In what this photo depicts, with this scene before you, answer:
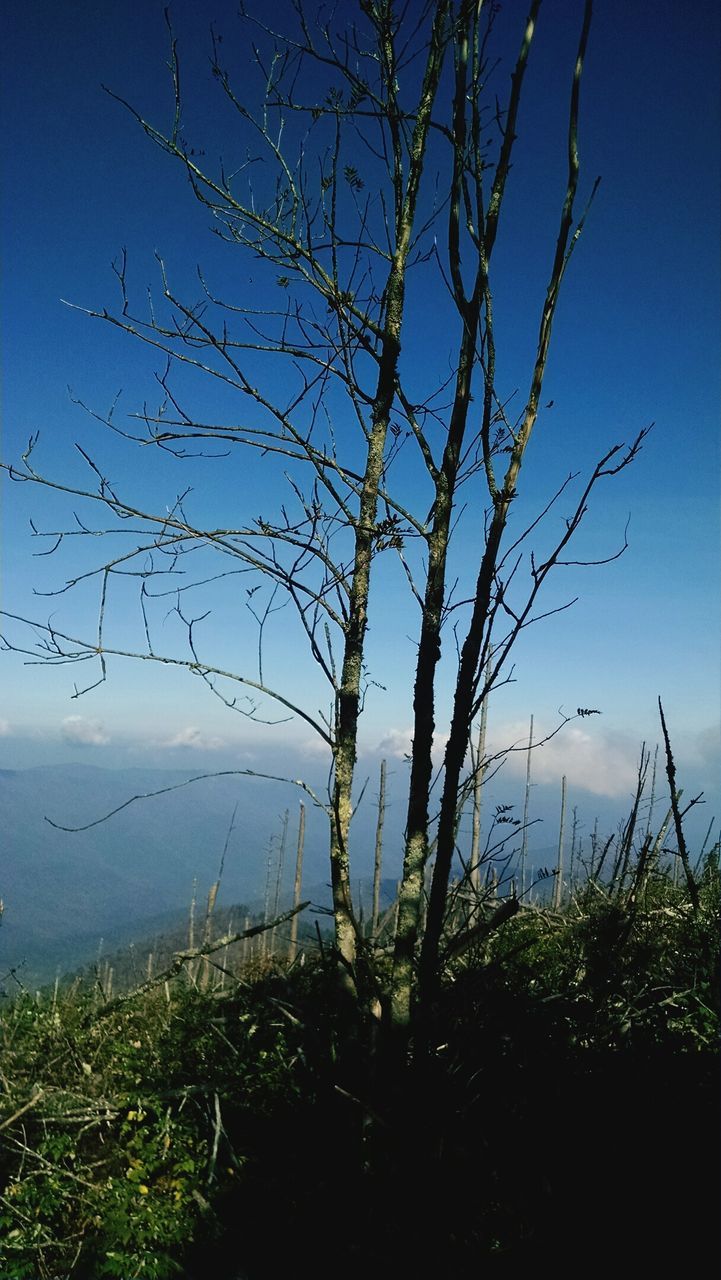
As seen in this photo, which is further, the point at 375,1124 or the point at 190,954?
the point at 190,954

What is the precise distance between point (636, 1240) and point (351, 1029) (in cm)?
149

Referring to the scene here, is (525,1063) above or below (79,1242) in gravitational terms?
above

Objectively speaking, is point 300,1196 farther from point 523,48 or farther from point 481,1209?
point 523,48

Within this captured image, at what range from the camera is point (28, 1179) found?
11.2 ft

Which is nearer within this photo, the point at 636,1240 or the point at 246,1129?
the point at 636,1240

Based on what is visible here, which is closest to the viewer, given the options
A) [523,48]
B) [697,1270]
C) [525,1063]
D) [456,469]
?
[523,48]

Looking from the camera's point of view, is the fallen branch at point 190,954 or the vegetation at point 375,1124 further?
the fallen branch at point 190,954

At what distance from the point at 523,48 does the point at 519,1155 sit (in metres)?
3.92

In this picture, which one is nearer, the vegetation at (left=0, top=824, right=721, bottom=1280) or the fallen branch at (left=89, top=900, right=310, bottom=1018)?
the vegetation at (left=0, top=824, right=721, bottom=1280)

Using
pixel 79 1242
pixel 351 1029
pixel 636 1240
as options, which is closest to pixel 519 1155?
pixel 636 1240

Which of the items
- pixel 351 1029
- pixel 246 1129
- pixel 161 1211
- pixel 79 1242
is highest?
pixel 351 1029

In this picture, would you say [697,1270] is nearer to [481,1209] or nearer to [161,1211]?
[481,1209]

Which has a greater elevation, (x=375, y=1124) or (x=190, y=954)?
(x=190, y=954)

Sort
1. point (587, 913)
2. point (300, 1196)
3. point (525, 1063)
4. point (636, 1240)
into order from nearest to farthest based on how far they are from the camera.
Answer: point (636, 1240) < point (300, 1196) < point (525, 1063) < point (587, 913)
